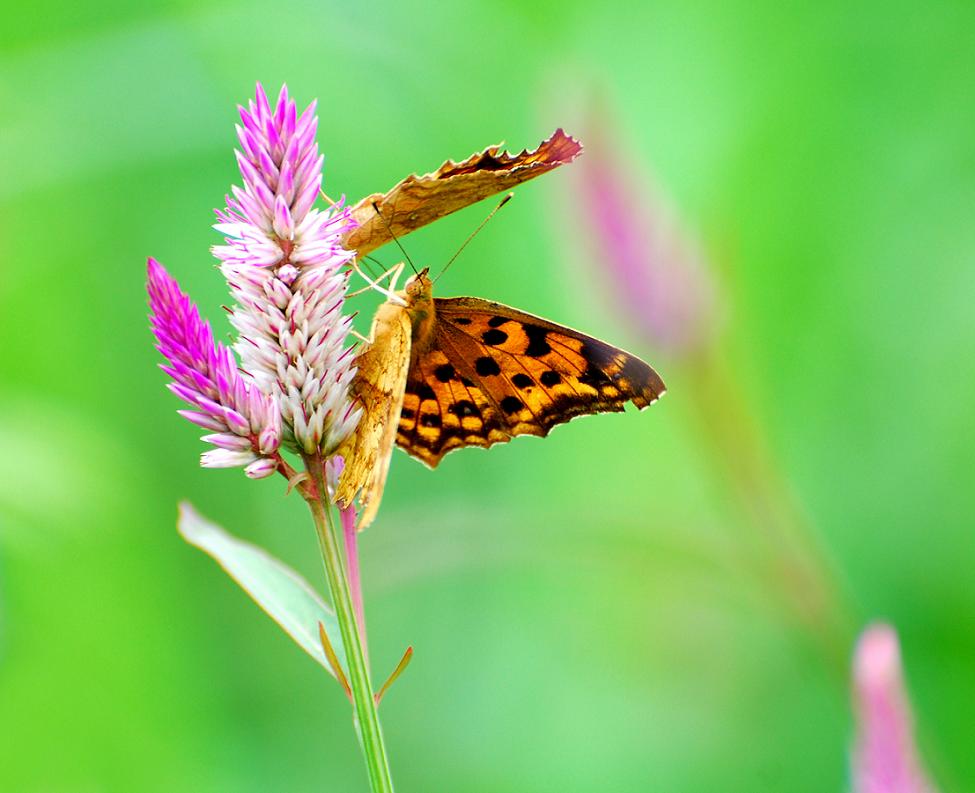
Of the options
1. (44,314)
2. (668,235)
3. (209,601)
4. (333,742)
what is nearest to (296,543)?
(209,601)

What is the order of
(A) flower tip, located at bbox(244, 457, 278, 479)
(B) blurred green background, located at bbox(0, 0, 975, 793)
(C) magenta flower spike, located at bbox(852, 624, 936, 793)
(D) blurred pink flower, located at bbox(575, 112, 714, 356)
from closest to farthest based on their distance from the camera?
(C) magenta flower spike, located at bbox(852, 624, 936, 793) < (A) flower tip, located at bbox(244, 457, 278, 479) < (D) blurred pink flower, located at bbox(575, 112, 714, 356) < (B) blurred green background, located at bbox(0, 0, 975, 793)

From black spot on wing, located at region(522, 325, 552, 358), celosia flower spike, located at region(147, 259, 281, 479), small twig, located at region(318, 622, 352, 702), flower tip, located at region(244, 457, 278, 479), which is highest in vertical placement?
black spot on wing, located at region(522, 325, 552, 358)

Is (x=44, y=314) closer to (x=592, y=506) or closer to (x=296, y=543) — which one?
(x=296, y=543)

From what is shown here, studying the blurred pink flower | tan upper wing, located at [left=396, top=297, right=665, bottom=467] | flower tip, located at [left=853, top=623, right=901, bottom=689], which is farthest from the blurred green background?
flower tip, located at [left=853, top=623, right=901, bottom=689]

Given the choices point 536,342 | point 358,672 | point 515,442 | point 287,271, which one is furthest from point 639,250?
point 515,442

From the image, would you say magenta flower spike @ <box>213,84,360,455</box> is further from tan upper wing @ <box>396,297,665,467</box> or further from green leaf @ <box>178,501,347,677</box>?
tan upper wing @ <box>396,297,665,467</box>

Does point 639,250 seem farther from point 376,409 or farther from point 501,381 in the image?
point 376,409
